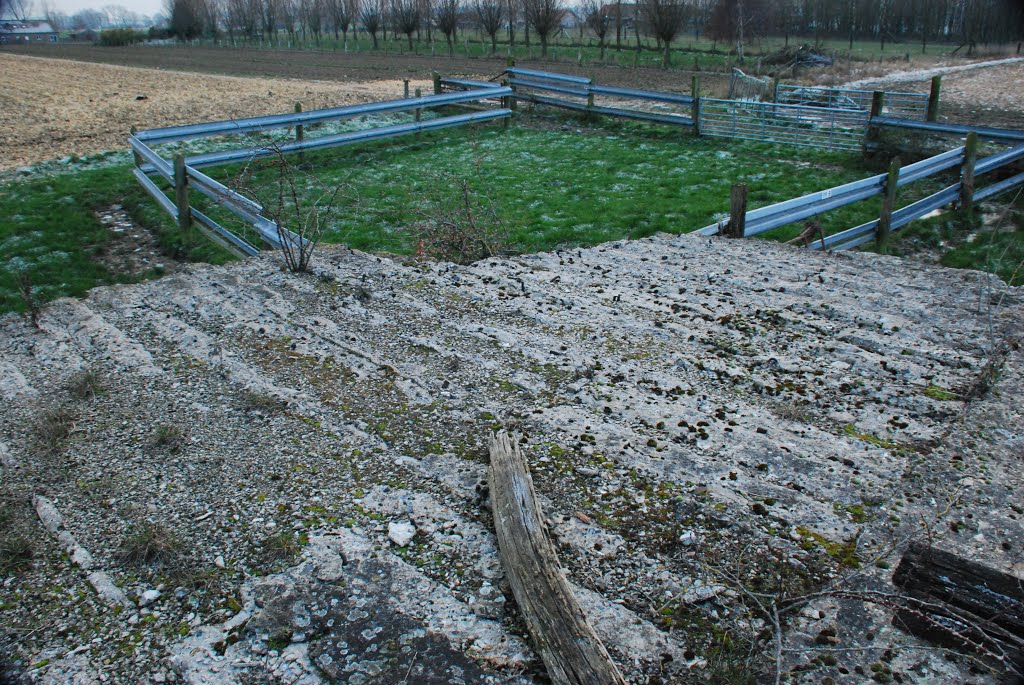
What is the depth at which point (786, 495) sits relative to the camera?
4.32 meters

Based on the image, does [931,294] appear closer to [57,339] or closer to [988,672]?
[988,672]

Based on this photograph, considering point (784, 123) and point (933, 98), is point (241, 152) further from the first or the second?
point (933, 98)

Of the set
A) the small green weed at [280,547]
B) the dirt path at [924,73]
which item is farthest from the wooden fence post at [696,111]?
the small green weed at [280,547]

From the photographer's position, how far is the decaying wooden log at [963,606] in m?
3.05

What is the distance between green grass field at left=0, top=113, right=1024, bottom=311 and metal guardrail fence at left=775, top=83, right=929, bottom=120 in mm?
2826

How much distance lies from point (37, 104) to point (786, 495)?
24926 mm

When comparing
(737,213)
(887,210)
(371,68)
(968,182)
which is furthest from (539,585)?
(371,68)

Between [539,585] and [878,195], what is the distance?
362 inches

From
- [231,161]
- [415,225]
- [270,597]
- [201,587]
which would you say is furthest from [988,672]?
[231,161]

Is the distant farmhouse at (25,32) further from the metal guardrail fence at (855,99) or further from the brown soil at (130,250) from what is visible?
the metal guardrail fence at (855,99)

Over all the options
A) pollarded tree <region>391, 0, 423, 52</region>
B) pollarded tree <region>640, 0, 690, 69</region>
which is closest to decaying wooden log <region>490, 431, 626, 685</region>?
pollarded tree <region>640, 0, 690, 69</region>

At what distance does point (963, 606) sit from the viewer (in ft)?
10.5

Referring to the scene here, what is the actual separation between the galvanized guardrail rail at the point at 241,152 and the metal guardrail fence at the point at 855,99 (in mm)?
7699

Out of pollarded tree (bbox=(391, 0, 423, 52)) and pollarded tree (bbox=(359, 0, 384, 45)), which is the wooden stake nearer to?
pollarded tree (bbox=(391, 0, 423, 52))
